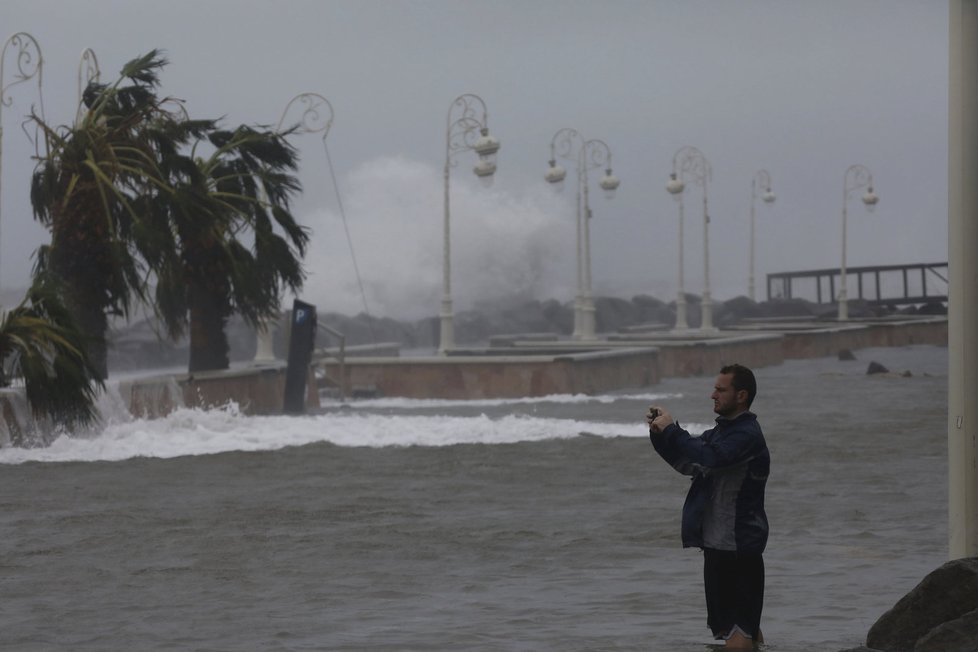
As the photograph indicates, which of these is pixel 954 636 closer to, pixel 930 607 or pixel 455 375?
pixel 930 607

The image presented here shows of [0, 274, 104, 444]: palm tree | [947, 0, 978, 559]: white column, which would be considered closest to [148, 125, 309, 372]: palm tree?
[0, 274, 104, 444]: palm tree

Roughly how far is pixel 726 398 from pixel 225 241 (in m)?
22.4

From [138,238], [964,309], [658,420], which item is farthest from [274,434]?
[658,420]

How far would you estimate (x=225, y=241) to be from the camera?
29.4 meters

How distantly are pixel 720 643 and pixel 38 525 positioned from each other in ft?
24.3

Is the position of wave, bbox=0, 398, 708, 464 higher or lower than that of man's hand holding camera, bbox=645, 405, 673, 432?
lower

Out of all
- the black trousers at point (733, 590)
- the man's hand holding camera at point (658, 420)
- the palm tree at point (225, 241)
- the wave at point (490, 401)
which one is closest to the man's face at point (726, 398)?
the man's hand holding camera at point (658, 420)

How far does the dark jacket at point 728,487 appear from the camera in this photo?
7.45 m

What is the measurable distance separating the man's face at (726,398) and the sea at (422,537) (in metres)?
1.65

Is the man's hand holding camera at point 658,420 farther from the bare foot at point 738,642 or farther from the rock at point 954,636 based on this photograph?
the rock at point 954,636

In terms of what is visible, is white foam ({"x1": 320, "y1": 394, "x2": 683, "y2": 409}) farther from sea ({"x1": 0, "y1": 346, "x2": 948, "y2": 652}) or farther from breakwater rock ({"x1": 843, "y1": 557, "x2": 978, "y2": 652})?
breakwater rock ({"x1": 843, "y1": 557, "x2": 978, "y2": 652})

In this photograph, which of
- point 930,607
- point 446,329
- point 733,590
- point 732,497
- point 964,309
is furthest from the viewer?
point 446,329

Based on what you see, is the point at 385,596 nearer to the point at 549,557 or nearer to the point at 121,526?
the point at 549,557

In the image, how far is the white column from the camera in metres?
8.46
